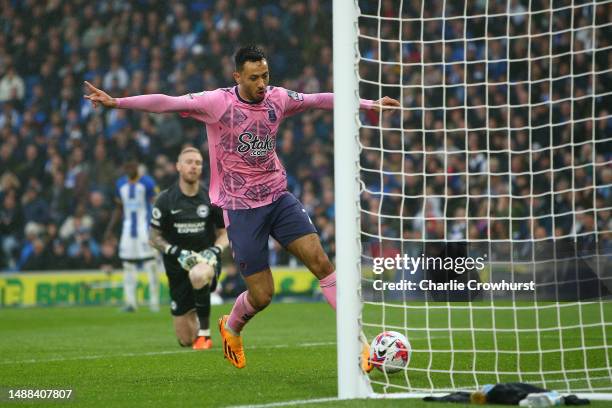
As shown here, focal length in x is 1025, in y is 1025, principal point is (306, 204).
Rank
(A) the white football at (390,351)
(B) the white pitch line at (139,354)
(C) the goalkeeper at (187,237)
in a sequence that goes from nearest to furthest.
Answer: (A) the white football at (390,351), (B) the white pitch line at (139,354), (C) the goalkeeper at (187,237)

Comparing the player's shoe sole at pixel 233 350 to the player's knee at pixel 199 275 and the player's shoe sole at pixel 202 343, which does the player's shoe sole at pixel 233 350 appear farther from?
the player's shoe sole at pixel 202 343

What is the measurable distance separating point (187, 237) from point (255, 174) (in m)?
3.29

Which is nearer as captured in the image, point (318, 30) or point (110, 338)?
point (110, 338)

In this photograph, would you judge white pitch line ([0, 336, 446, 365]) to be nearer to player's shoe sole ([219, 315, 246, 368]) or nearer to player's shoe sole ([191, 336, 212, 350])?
player's shoe sole ([191, 336, 212, 350])

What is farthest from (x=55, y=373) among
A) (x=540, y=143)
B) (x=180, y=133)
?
(x=180, y=133)

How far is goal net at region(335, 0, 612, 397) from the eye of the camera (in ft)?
32.1

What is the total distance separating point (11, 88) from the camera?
926 inches

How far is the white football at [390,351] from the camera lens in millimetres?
7305

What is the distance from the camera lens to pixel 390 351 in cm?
739

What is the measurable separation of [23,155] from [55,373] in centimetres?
1505

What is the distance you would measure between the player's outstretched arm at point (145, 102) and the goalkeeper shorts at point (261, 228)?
95 cm

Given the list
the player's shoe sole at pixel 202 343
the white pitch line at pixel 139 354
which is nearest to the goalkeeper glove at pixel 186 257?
the player's shoe sole at pixel 202 343

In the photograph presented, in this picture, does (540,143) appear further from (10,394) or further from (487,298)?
(10,394)

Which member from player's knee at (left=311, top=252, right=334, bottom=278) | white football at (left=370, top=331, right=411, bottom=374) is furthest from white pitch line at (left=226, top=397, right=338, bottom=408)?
player's knee at (left=311, top=252, right=334, bottom=278)
